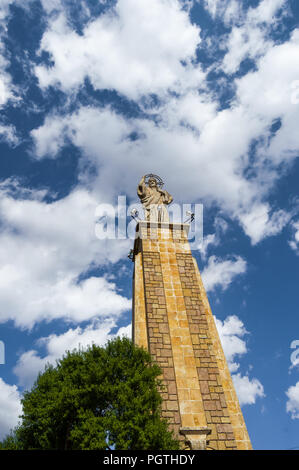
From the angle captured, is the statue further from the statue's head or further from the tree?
the tree

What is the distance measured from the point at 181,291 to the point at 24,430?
31.3 ft

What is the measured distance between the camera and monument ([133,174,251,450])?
1290 centimetres

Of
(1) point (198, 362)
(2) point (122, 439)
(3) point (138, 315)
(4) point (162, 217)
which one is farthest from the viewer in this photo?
(4) point (162, 217)

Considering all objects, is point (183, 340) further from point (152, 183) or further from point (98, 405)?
point (152, 183)

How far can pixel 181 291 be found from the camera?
56.0 ft

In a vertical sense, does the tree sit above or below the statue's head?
below

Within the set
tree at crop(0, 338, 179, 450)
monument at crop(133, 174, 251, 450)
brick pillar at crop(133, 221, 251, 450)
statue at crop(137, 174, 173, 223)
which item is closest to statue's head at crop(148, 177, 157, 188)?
statue at crop(137, 174, 173, 223)

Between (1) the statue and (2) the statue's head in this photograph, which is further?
(2) the statue's head

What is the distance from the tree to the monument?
3.31 feet

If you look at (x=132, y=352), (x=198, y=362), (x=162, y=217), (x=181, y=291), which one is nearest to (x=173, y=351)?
(x=198, y=362)

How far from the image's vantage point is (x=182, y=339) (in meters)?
15.2

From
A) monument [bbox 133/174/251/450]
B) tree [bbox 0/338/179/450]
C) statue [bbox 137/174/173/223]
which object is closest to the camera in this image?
tree [bbox 0/338/179/450]

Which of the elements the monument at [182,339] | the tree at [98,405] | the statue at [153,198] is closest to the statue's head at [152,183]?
the statue at [153,198]
